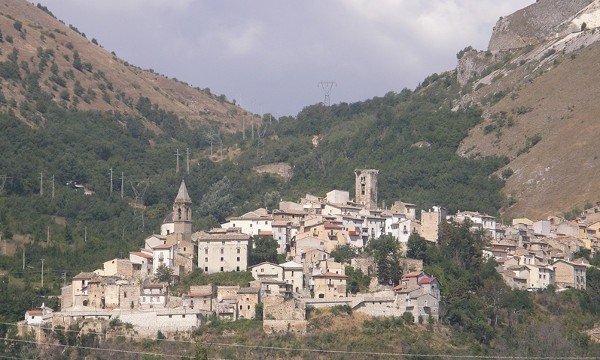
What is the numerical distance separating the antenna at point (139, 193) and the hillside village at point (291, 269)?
19212 mm

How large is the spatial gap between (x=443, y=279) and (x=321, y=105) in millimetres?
68694

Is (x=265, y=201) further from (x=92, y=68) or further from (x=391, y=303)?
(x=92, y=68)

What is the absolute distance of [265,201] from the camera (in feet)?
374

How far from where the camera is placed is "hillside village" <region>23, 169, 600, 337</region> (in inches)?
3182

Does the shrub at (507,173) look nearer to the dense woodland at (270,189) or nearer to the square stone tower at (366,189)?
the dense woodland at (270,189)

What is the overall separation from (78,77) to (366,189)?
207ft

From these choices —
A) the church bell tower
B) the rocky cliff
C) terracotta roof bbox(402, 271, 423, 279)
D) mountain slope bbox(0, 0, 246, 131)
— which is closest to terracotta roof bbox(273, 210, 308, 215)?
the church bell tower

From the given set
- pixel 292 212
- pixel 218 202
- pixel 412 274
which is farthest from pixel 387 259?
pixel 218 202

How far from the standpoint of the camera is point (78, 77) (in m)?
158

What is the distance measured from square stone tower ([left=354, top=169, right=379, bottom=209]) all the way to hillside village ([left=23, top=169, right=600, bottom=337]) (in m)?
0.16

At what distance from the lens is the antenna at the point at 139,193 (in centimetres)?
11644

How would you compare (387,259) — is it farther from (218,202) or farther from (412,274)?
(218,202)

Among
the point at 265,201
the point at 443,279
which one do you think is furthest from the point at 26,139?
the point at 443,279

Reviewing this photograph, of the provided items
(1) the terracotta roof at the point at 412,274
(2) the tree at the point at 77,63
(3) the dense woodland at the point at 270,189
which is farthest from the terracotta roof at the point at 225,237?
(2) the tree at the point at 77,63
